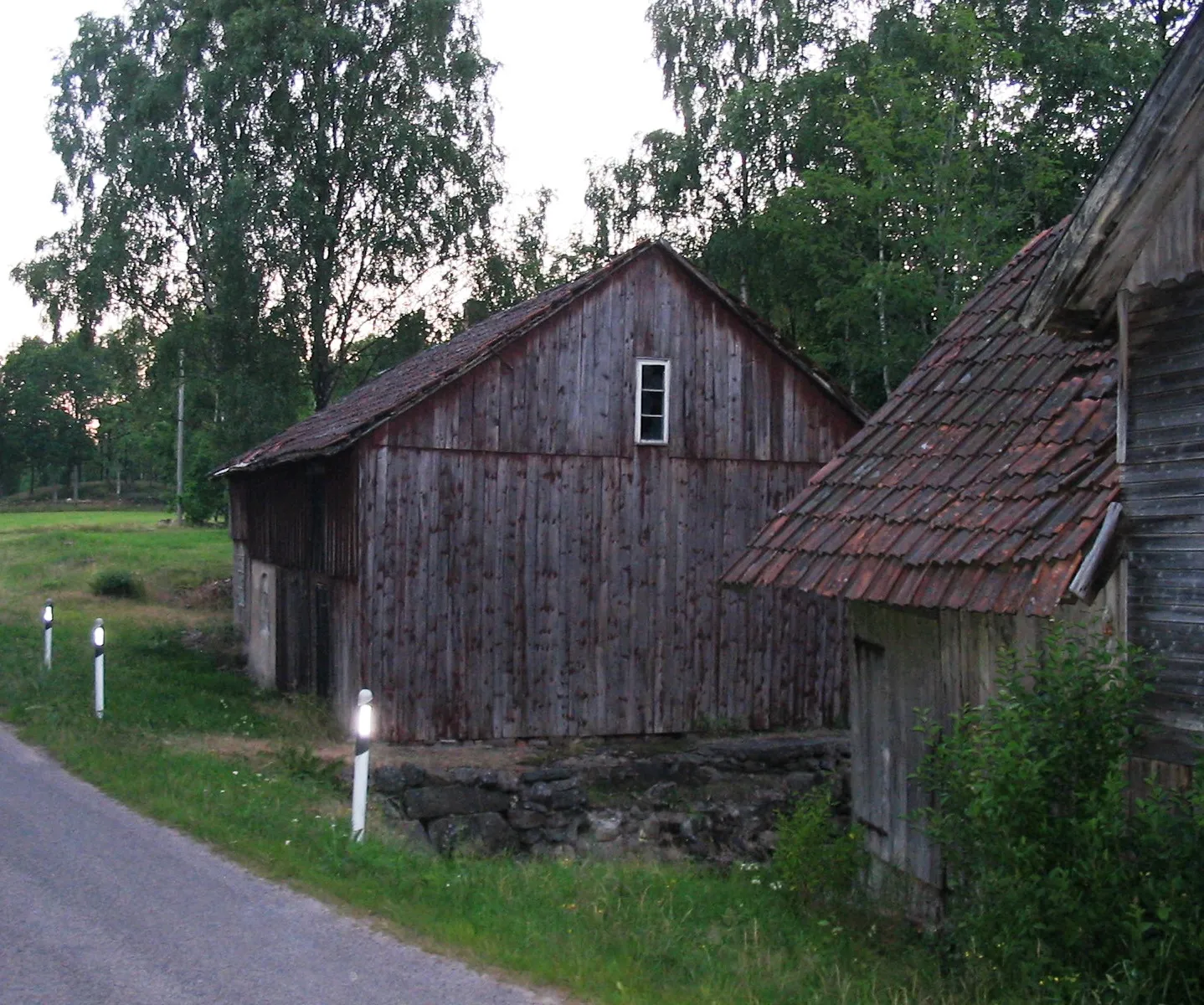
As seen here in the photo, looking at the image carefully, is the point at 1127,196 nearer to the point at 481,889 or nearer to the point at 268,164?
the point at 481,889

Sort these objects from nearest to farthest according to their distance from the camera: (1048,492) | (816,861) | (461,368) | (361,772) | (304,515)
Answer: (1048,492), (816,861), (361,772), (461,368), (304,515)

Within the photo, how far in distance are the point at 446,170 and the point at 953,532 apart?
85.5 feet

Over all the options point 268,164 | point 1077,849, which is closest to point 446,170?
point 268,164

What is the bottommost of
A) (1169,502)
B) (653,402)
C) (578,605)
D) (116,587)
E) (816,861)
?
(116,587)

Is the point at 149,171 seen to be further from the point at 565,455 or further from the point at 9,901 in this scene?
the point at 9,901

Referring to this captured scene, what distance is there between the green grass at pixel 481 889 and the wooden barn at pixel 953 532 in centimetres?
107

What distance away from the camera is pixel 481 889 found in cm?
794

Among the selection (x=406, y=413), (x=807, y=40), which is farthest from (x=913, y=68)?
(x=406, y=413)

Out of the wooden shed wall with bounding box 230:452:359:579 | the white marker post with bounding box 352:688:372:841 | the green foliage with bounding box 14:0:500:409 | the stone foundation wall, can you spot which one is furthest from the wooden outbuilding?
the green foliage with bounding box 14:0:500:409

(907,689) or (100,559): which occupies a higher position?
Result: (907,689)

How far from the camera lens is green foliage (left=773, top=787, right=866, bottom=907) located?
344 inches

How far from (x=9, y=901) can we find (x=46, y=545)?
39.9 m

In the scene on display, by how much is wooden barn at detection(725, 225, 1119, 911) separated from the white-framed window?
779 cm

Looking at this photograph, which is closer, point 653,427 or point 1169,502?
point 1169,502
